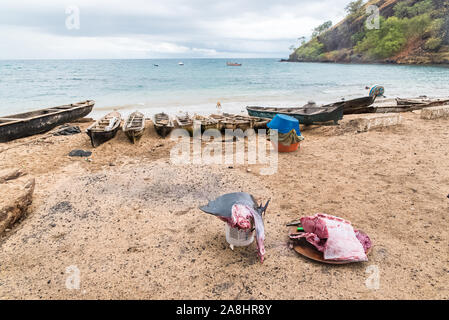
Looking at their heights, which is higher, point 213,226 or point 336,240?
point 336,240

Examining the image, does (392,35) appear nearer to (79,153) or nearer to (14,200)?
(79,153)

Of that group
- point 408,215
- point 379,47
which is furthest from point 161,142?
point 379,47

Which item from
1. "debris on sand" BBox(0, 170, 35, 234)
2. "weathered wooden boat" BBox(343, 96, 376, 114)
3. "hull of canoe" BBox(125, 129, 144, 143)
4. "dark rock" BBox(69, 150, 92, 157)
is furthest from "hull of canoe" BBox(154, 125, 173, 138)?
"weathered wooden boat" BBox(343, 96, 376, 114)

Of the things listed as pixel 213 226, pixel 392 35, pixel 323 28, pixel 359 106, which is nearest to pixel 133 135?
pixel 213 226

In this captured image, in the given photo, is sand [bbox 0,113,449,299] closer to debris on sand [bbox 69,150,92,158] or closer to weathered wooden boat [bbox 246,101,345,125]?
debris on sand [bbox 69,150,92,158]

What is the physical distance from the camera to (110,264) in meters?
3.66

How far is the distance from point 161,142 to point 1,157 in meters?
5.09

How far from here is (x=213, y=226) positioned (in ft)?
14.9

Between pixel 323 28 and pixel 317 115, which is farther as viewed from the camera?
pixel 323 28

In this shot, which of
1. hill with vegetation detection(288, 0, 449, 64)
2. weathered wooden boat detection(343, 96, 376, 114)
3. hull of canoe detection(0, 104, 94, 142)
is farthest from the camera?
hill with vegetation detection(288, 0, 449, 64)

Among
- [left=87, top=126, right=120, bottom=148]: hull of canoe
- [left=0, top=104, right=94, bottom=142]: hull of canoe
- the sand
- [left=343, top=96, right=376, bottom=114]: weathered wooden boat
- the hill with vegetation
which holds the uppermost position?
the hill with vegetation

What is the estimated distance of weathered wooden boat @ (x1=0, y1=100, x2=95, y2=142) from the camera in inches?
384

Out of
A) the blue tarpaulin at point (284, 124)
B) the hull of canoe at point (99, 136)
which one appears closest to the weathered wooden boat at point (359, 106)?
the blue tarpaulin at point (284, 124)

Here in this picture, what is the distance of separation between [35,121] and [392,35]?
8960cm
